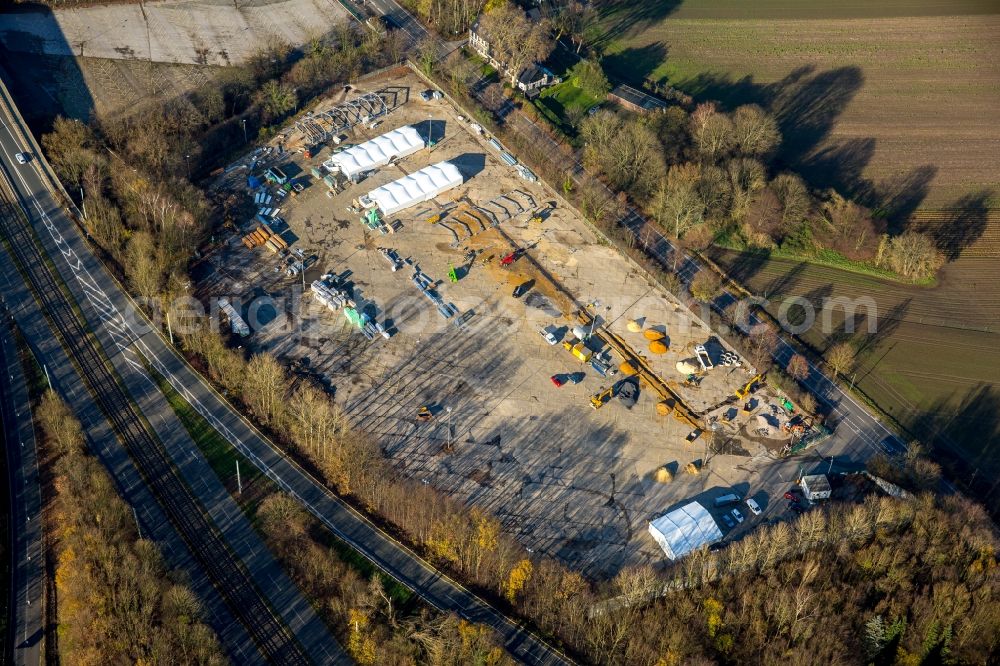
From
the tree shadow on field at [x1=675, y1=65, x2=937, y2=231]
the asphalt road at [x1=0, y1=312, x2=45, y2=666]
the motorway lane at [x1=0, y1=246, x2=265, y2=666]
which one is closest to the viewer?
the asphalt road at [x1=0, y1=312, x2=45, y2=666]

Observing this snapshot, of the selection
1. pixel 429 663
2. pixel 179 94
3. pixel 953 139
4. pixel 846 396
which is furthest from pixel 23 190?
pixel 953 139

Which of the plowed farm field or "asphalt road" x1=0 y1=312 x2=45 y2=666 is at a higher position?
"asphalt road" x1=0 y1=312 x2=45 y2=666

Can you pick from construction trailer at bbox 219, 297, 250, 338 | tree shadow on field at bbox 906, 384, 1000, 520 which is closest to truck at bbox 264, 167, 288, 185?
construction trailer at bbox 219, 297, 250, 338

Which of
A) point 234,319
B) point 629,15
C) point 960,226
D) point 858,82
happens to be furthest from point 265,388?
point 858,82

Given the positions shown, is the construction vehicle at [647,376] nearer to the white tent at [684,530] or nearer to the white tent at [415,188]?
the white tent at [684,530]

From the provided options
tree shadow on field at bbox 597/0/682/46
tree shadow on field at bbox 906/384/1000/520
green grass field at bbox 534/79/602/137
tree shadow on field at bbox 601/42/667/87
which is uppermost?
tree shadow on field at bbox 597/0/682/46

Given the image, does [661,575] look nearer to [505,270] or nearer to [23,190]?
[505,270]

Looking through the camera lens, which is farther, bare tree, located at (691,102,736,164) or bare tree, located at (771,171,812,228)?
bare tree, located at (691,102,736,164)

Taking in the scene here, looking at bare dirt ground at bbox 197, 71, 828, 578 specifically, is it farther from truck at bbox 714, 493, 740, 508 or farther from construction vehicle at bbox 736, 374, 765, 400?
truck at bbox 714, 493, 740, 508
